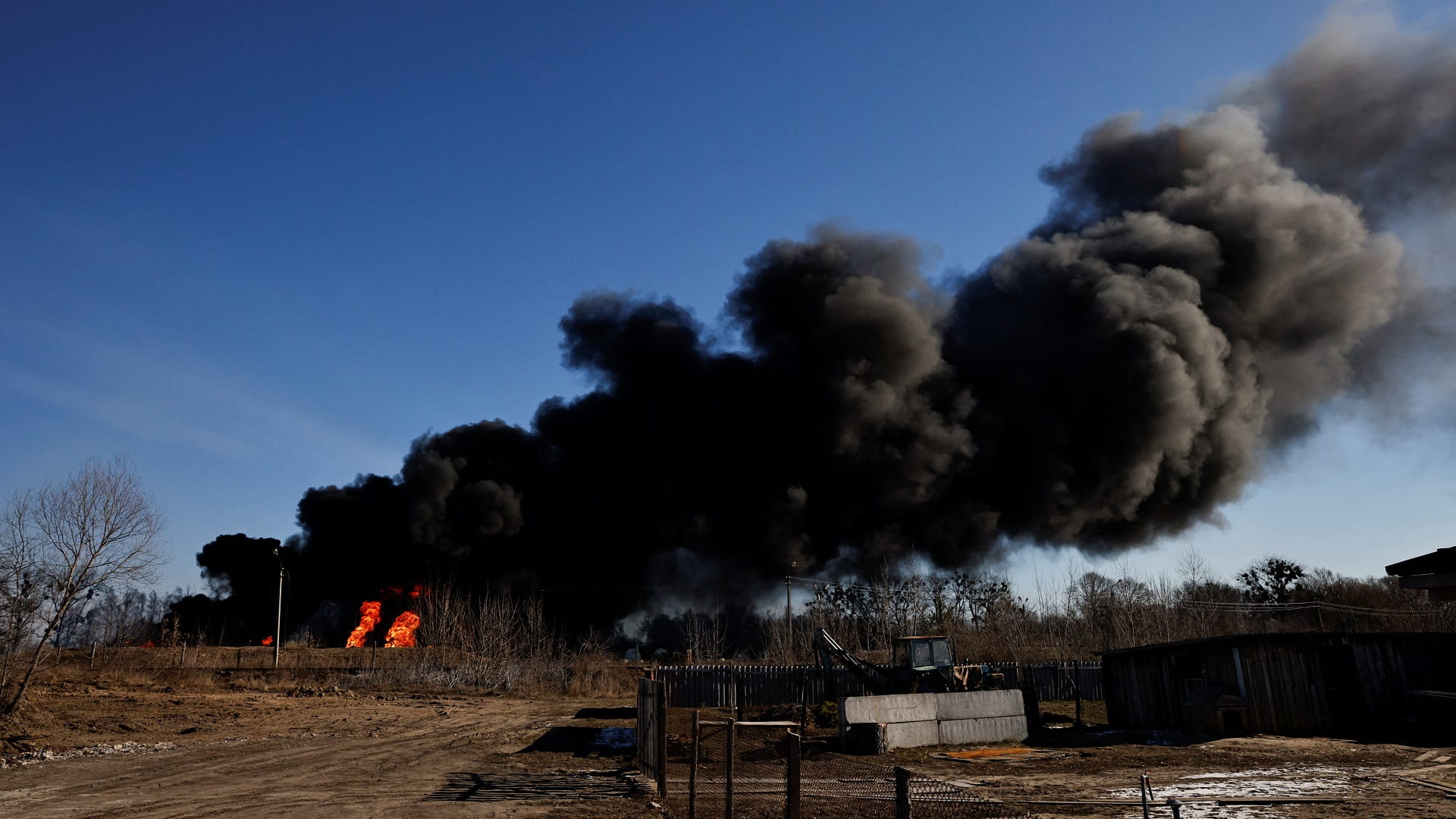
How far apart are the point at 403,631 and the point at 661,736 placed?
46829 mm

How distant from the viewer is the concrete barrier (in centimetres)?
2127

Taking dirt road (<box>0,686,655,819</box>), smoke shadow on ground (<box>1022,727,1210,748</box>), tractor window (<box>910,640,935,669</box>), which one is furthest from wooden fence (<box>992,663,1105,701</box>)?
dirt road (<box>0,686,655,819</box>)

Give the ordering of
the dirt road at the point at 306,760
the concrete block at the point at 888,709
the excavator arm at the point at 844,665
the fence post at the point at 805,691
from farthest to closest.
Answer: the fence post at the point at 805,691 < the excavator arm at the point at 844,665 < the concrete block at the point at 888,709 < the dirt road at the point at 306,760

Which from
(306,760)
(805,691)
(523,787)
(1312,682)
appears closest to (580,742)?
(306,760)

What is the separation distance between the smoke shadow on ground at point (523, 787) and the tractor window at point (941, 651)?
505 inches

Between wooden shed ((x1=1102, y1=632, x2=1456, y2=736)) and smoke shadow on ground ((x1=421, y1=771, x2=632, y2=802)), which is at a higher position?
wooden shed ((x1=1102, y1=632, x2=1456, y2=736))

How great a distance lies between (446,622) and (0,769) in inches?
1332

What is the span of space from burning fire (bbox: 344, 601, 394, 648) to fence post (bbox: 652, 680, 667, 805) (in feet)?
153

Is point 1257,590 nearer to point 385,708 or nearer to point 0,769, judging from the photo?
point 385,708

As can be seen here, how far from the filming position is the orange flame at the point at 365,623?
54.6m

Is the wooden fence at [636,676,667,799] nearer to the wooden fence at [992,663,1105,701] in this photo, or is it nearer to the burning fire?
the wooden fence at [992,663,1105,701]

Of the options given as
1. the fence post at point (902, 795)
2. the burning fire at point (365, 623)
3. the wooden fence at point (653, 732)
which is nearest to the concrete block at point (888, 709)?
the wooden fence at point (653, 732)

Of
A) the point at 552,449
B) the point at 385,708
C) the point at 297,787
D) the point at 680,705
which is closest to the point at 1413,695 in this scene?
the point at 680,705

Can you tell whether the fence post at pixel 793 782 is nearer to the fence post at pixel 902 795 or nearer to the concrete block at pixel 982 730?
the fence post at pixel 902 795
